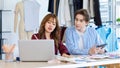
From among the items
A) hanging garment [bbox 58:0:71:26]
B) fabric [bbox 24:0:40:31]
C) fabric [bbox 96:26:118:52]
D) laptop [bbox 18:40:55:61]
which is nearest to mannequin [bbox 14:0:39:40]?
fabric [bbox 24:0:40:31]

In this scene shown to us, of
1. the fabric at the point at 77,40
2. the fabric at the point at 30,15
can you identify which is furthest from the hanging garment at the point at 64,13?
the fabric at the point at 77,40

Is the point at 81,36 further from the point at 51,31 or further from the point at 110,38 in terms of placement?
the point at 110,38

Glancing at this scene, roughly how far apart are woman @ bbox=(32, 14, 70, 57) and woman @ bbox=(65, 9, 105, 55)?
0.49 ft

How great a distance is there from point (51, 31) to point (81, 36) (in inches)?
17.4

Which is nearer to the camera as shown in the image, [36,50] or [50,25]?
[36,50]

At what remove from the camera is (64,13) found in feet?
15.1

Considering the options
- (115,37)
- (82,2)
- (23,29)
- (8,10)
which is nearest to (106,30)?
(115,37)

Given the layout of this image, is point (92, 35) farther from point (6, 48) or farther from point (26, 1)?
point (26, 1)

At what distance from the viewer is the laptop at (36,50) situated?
8.04 feet

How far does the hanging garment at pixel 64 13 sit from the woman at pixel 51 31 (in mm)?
1471

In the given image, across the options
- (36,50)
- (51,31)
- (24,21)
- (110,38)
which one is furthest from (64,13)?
(36,50)

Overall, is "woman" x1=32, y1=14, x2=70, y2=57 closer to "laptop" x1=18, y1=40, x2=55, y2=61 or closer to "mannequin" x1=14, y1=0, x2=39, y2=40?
"laptop" x1=18, y1=40, x2=55, y2=61

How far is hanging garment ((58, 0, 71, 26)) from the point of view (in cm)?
457

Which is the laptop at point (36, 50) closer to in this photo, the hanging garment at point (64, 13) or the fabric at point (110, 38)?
the hanging garment at point (64, 13)
